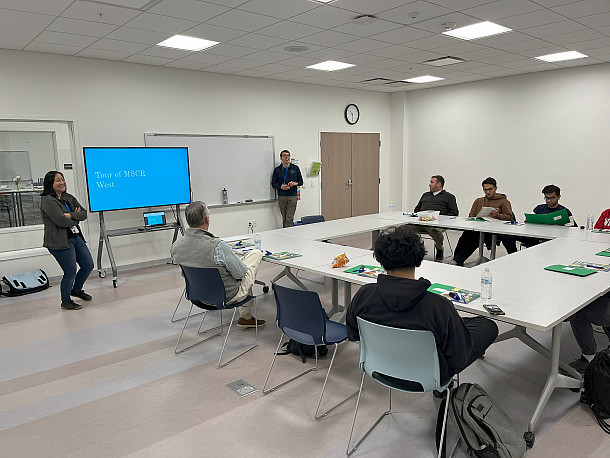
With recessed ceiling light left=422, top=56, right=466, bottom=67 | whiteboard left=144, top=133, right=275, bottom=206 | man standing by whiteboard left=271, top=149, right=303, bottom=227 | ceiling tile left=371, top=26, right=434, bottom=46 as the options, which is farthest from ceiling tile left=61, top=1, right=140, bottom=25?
recessed ceiling light left=422, top=56, right=466, bottom=67

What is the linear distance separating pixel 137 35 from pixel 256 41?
1.31 m

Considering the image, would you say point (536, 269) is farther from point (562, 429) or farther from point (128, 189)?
point (128, 189)

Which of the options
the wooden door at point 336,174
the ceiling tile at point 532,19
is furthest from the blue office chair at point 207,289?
the wooden door at point 336,174

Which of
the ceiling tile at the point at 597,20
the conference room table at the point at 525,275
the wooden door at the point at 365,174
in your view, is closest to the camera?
the conference room table at the point at 525,275

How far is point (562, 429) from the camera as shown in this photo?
2.53 m

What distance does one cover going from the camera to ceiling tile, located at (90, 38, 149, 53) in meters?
5.00

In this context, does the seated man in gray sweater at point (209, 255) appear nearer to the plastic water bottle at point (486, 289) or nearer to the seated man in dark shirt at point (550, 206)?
the plastic water bottle at point (486, 289)

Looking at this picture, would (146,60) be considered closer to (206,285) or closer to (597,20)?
(206,285)

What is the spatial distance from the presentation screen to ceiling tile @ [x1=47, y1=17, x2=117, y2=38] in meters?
1.49

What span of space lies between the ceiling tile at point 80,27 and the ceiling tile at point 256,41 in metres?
1.34

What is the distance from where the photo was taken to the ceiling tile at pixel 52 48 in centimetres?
505

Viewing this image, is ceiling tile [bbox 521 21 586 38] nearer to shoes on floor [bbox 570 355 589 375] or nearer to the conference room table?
the conference room table

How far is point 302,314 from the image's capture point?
282cm

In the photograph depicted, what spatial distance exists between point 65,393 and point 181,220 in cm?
387
